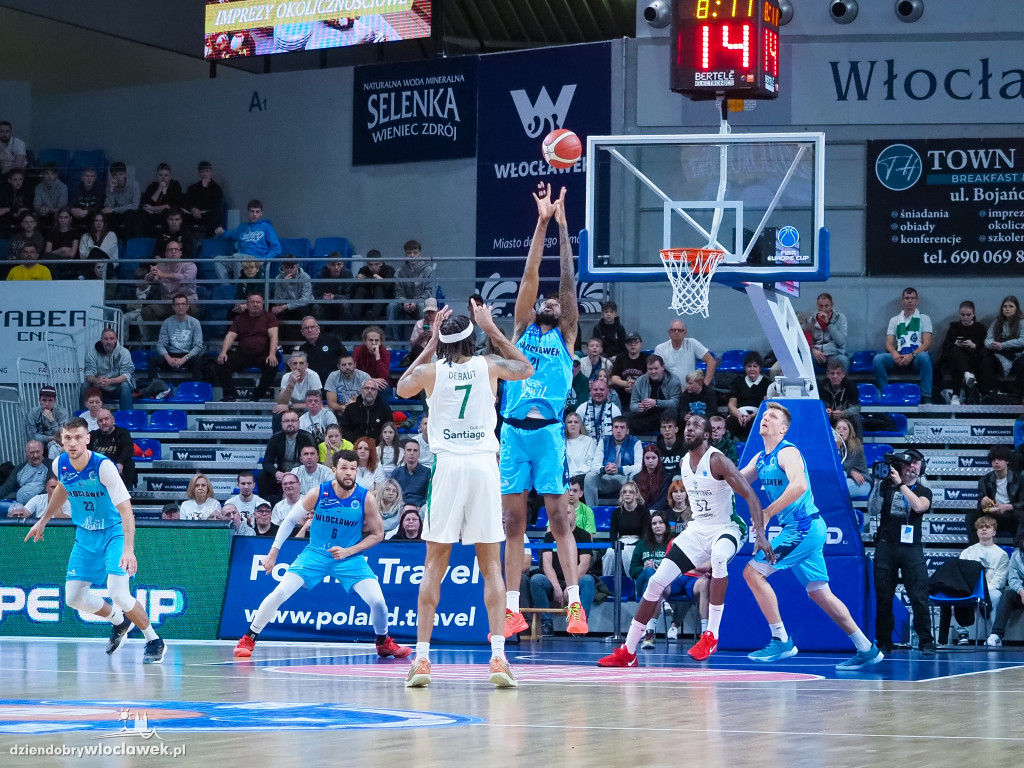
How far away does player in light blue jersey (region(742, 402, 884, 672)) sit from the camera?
12016mm

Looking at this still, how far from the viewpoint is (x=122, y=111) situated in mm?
25672

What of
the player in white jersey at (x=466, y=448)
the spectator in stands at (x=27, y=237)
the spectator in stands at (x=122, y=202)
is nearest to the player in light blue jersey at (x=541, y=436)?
the player in white jersey at (x=466, y=448)

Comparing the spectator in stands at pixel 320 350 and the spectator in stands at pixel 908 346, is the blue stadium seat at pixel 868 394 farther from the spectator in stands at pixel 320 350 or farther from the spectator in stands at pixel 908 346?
the spectator in stands at pixel 320 350

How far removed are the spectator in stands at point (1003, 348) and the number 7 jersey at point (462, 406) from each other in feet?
37.1

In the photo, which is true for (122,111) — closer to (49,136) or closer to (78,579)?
(49,136)

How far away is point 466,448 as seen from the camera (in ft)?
31.0

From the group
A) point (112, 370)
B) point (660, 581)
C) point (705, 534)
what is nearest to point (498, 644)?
point (660, 581)

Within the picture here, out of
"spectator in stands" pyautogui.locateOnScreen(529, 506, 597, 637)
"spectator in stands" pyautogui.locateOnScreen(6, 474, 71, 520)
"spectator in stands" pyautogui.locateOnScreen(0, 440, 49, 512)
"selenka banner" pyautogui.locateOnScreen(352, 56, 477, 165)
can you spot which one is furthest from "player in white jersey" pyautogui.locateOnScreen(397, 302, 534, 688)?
"selenka banner" pyautogui.locateOnScreen(352, 56, 477, 165)

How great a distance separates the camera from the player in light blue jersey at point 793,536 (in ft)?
39.4

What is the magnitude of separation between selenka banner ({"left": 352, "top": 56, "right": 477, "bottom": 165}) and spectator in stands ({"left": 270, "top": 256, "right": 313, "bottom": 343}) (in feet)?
10.0

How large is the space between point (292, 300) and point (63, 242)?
14.2ft

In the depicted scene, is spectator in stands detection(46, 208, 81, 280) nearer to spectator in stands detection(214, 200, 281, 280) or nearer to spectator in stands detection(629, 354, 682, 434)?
spectator in stands detection(214, 200, 281, 280)

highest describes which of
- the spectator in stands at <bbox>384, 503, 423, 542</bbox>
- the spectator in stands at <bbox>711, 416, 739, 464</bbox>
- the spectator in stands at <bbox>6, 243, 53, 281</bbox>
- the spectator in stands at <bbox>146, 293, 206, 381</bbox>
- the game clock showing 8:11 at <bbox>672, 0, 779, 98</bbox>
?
the game clock showing 8:11 at <bbox>672, 0, 779, 98</bbox>

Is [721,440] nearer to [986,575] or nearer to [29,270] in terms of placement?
[986,575]
